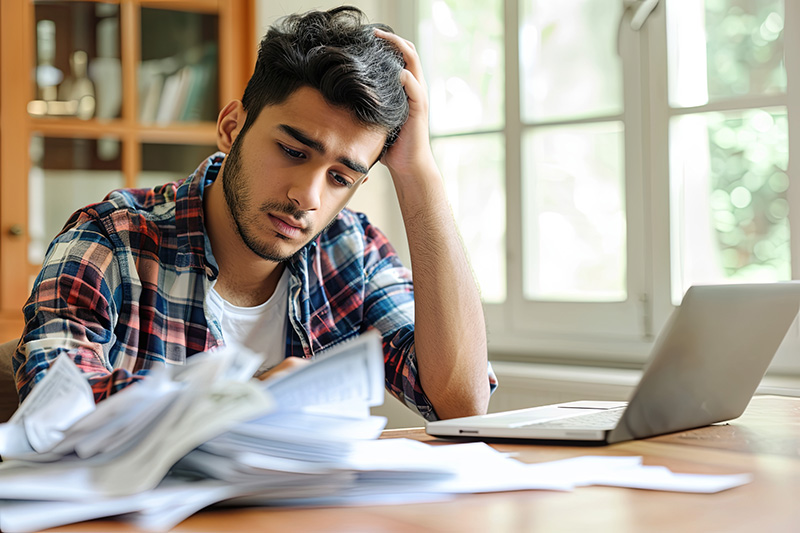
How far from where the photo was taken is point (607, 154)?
2.18m

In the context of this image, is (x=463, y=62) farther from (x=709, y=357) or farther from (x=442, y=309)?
(x=709, y=357)

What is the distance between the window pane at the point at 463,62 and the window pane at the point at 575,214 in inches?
8.0

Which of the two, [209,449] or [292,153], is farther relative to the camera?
[292,153]

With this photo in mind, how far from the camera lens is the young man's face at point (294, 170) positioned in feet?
4.09

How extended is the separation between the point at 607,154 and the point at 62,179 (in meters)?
1.59

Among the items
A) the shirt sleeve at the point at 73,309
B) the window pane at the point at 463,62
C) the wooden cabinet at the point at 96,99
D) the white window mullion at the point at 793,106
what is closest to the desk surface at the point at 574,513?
the shirt sleeve at the point at 73,309

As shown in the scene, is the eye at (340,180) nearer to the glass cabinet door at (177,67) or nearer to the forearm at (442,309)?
the forearm at (442,309)

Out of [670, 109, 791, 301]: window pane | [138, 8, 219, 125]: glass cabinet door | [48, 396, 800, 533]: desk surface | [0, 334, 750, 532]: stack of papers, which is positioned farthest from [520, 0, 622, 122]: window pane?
[0, 334, 750, 532]: stack of papers

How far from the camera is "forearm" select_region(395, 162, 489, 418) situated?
1306mm

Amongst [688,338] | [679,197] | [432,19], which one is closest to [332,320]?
[688,338]

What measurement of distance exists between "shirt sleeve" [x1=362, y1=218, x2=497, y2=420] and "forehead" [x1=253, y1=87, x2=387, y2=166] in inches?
11.9

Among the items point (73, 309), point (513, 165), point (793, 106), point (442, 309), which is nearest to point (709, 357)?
point (442, 309)

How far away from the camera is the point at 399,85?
134cm

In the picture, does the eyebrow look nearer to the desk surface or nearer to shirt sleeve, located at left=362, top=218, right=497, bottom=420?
shirt sleeve, located at left=362, top=218, right=497, bottom=420
